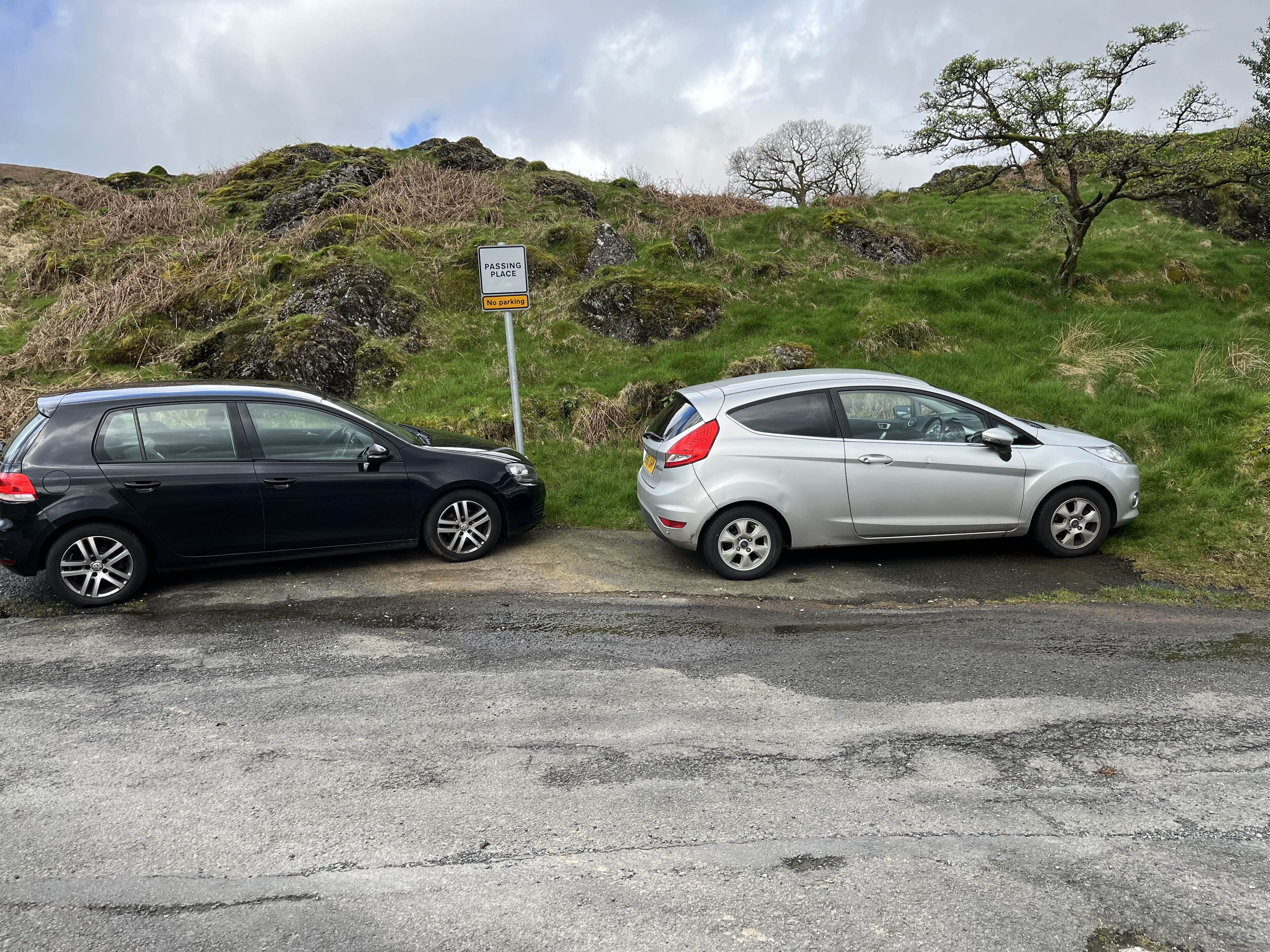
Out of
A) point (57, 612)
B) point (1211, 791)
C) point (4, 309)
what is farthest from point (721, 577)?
point (4, 309)

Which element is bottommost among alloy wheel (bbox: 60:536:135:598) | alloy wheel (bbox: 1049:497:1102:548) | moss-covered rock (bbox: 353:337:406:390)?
alloy wheel (bbox: 1049:497:1102:548)

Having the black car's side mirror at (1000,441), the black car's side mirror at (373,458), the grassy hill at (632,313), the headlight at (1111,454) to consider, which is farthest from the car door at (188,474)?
the headlight at (1111,454)

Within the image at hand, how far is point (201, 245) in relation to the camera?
17844 millimetres

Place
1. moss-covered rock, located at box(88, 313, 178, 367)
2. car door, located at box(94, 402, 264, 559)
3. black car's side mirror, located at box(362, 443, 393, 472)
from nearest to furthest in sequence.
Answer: car door, located at box(94, 402, 264, 559)
black car's side mirror, located at box(362, 443, 393, 472)
moss-covered rock, located at box(88, 313, 178, 367)

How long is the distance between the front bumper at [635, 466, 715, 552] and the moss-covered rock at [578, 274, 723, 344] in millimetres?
7681

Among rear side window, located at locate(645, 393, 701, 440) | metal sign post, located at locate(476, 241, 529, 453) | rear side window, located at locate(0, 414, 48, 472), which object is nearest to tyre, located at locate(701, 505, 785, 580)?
rear side window, located at locate(645, 393, 701, 440)

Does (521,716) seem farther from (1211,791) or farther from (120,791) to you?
(1211,791)

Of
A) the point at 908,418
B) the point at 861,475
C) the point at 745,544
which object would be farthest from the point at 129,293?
the point at 908,418

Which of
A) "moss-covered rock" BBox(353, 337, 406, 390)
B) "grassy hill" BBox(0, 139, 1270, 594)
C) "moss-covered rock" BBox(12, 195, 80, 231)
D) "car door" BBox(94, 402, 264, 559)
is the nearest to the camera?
"car door" BBox(94, 402, 264, 559)

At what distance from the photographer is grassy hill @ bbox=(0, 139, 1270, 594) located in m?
9.63

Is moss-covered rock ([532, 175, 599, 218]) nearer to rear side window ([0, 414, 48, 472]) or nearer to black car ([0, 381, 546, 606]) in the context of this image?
black car ([0, 381, 546, 606])

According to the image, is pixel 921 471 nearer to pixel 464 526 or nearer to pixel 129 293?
pixel 464 526

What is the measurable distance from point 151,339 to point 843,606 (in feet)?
44.3

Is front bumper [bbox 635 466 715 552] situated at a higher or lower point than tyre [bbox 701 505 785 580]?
higher
